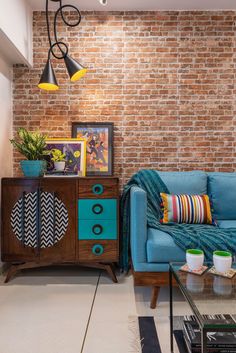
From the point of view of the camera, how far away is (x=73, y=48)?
10.5 feet

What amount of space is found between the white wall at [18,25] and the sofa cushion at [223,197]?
225 centimetres

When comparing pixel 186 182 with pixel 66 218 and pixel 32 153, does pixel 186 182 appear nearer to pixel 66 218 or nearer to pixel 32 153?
pixel 66 218

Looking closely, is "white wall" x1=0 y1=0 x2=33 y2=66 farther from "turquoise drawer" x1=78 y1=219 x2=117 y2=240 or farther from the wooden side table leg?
the wooden side table leg

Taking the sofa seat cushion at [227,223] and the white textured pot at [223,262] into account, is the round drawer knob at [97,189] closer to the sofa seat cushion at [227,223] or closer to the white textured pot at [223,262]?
the sofa seat cushion at [227,223]

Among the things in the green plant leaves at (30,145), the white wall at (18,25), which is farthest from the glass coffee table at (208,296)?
the white wall at (18,25)

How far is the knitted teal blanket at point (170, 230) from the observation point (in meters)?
2.16

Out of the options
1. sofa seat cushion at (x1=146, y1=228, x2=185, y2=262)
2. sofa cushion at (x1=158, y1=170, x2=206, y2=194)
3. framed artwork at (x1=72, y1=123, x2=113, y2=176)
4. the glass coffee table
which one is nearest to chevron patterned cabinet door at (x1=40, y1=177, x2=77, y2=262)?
framed artwork at (x1=72, y1=123, x2=113, y2=176)

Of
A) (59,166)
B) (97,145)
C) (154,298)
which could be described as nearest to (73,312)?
(154,298)

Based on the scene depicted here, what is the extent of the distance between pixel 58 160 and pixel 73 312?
1.43 metres

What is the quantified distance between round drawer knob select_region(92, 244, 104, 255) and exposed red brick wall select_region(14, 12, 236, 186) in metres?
0.91

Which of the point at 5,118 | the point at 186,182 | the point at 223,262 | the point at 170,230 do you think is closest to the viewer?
the point at 223,262

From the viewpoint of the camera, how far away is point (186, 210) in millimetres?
2633

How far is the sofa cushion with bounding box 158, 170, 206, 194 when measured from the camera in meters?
2.85

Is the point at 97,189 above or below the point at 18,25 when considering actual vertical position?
below
